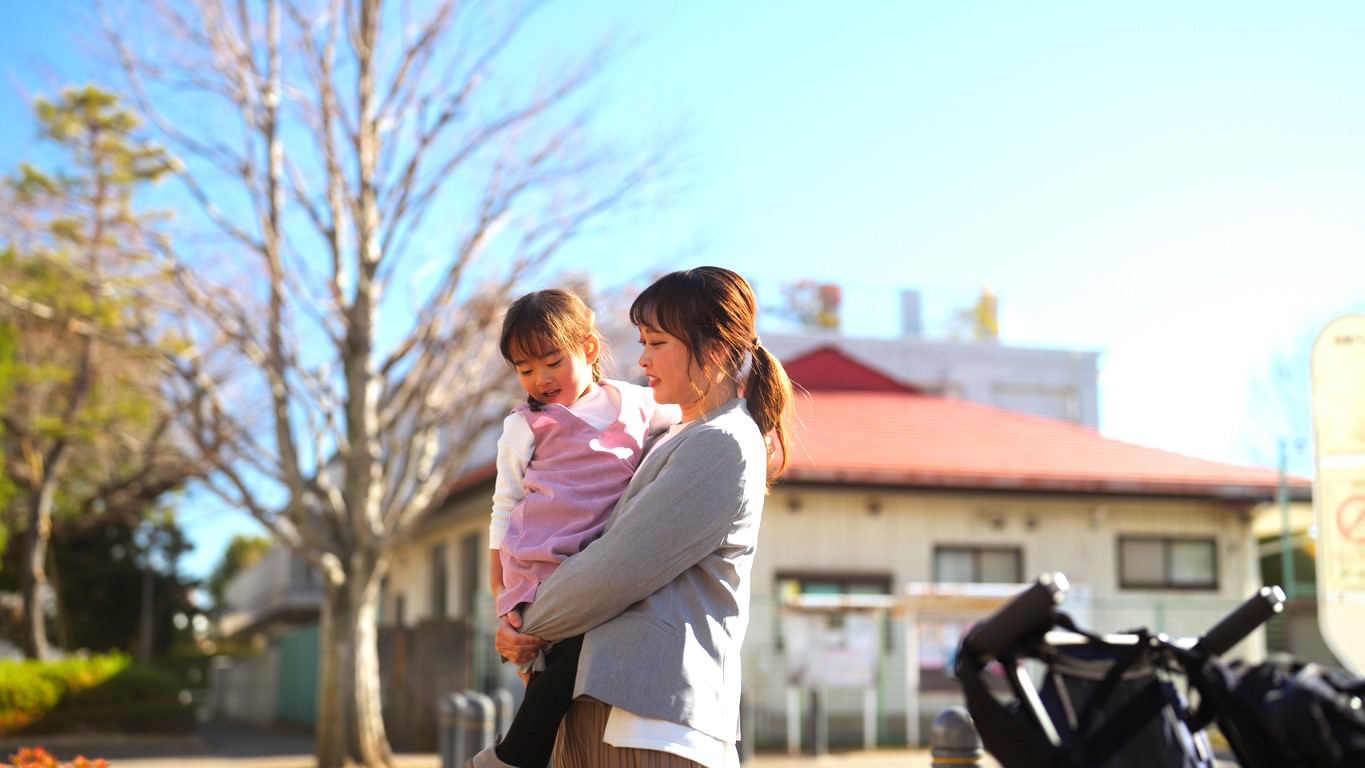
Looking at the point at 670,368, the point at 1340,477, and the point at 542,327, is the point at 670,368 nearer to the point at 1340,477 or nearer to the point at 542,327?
the point at 542,327

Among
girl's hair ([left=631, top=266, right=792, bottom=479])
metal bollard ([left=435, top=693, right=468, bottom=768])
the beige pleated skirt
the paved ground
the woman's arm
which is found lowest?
the paved ground

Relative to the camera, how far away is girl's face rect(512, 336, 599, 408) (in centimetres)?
328

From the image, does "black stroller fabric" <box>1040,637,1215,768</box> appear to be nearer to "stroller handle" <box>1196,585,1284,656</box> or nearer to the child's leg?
"stroller handle" <box>1196,585,1284,656</box>

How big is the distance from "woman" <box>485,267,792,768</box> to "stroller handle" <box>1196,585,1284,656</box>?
0.91 meters

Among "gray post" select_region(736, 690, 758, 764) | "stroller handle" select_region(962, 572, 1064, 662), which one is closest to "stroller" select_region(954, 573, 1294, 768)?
"stroller handle" select_region(962, 572, 1064, 662)

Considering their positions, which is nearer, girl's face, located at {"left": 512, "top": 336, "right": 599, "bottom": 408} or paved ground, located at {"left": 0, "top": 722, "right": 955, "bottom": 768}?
girl's face, located at {"left": 512, "top": 336, "right": 599, "bottom": 408}

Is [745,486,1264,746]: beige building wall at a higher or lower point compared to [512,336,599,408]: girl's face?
lower

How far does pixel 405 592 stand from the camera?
93.8 ft

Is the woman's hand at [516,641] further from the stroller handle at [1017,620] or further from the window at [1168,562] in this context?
the window at [1168,562]

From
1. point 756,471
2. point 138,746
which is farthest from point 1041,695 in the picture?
point 138,746

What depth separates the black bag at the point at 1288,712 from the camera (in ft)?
7.14

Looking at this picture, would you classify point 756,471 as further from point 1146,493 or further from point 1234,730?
point 1146,493

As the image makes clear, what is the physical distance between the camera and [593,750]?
2.86 metres

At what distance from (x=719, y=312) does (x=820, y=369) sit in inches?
883
